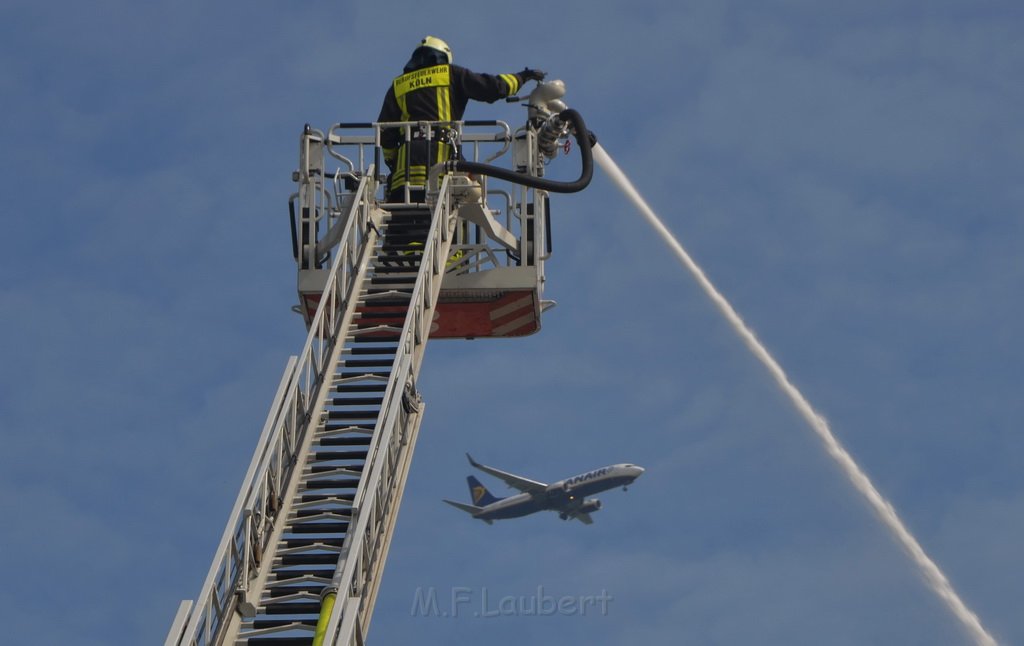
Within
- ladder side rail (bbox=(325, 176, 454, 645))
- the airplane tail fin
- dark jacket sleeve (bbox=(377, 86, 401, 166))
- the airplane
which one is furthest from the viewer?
the airplane tail fin

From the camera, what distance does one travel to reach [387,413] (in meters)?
22.9

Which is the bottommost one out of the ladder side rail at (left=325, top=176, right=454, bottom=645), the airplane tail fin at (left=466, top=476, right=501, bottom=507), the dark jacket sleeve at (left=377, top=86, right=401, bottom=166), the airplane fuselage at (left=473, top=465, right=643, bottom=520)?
the ladder side rail at (left=325, top=176, right=454, bottom=645)

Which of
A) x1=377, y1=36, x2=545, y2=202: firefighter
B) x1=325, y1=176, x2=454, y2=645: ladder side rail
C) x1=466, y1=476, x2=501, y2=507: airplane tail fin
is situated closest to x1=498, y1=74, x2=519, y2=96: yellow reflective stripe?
x1=377, y1=36, x2=545, y2=202: firefighter

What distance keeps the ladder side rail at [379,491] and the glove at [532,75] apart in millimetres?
4966

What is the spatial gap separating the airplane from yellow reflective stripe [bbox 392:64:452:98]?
7403 centimetres

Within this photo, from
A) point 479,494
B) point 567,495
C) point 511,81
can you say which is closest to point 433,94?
point 511,81

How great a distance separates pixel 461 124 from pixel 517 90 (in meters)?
1.34

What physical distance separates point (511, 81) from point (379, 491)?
10.8 m

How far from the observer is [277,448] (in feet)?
72.9

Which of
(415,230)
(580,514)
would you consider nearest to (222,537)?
(415,230)

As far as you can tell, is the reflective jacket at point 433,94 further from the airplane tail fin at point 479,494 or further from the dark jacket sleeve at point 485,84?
the airplane tail fin at point 479,494

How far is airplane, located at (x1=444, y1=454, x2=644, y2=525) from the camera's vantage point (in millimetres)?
108938

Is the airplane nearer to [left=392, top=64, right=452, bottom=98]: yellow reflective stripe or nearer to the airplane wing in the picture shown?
the airplane wing

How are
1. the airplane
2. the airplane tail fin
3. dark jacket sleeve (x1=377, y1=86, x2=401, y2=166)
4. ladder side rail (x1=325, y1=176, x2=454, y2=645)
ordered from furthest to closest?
the airplane tail fin < the airplane < dark jacket sleeve (x1=377, y1=86, x2=401, y2=166) < ladder side rail (x1=325, y1=176, x2=454, y2=645)
